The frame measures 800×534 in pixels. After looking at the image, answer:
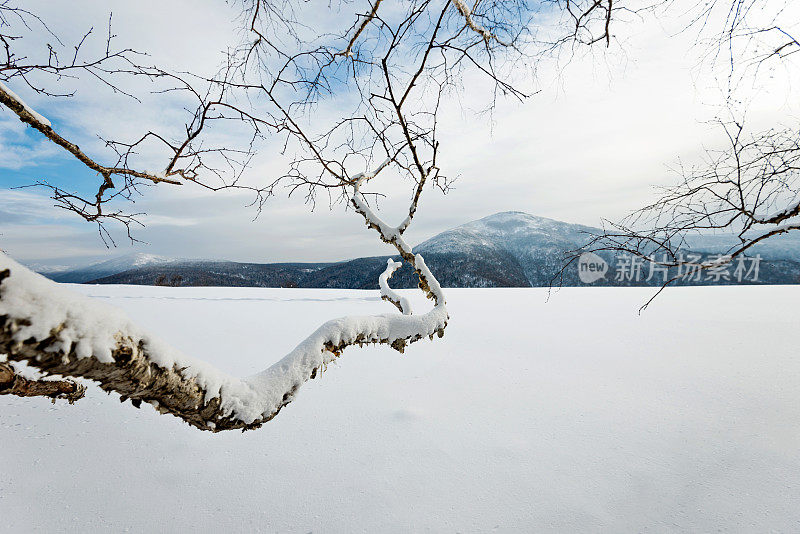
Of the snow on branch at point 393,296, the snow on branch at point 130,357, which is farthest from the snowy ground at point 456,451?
the snow on branch at point 130,357

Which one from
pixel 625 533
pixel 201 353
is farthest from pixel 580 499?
pixel 201 353

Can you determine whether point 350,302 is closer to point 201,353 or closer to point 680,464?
point 201,353

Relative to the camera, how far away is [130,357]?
73cm

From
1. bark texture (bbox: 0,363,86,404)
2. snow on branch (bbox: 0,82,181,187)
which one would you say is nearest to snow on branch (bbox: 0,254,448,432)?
bark texture (bbox: 0,363,86,404)

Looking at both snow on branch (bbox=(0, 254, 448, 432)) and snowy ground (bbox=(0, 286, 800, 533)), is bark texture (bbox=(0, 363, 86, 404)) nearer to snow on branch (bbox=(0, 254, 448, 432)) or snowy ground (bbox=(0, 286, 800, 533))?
snow on branch (bbox=(0, 254, 448, 432))

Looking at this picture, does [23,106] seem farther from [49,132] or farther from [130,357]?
[130,357]

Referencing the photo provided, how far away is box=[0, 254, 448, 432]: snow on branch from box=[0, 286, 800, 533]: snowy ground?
150cm

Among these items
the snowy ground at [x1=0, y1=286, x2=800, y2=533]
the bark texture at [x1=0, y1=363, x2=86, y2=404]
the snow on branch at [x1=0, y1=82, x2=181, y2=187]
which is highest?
the snow on branch at [x1=0, y1=82, x2=181, y2=187]

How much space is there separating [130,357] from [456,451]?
2631mm

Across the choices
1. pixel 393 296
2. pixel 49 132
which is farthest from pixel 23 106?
pixel 393 296

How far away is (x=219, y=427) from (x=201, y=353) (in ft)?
15.2

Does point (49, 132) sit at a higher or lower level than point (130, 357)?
higher

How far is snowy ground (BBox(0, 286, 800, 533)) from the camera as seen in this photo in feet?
6.94

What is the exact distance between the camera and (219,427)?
→ 40.3 inches
